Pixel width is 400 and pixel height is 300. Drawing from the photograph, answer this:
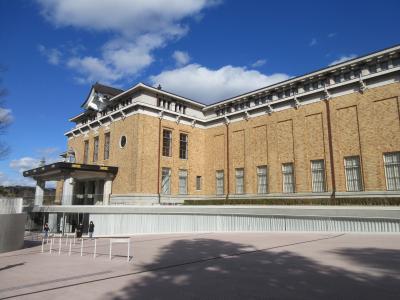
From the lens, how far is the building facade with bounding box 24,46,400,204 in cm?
2573

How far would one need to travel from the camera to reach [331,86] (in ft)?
92.8

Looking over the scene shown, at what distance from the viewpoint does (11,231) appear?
19.7 meters

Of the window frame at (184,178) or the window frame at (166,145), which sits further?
the window frame at (184,178)

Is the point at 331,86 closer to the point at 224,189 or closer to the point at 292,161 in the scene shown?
the point at 292,161

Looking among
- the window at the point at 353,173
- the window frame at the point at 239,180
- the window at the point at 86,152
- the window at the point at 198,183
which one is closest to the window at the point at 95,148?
the window at the point at 86,152

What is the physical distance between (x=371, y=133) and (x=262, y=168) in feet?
35.0

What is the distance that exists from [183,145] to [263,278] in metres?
29.2

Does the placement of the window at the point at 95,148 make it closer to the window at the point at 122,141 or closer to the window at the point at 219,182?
the window at the point at 122,141

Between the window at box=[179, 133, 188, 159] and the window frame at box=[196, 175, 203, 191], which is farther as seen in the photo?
the window frame at box=[196, 175, 203, 191]

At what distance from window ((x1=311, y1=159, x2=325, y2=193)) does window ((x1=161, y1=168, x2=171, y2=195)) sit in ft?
47.4

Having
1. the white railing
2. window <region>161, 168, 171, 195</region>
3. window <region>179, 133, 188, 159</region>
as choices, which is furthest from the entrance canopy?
the white railing

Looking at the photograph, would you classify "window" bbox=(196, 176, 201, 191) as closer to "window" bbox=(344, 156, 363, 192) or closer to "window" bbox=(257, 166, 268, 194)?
"window" bbox=(257, 166, 268, 194)

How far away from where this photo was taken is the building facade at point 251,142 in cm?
2573

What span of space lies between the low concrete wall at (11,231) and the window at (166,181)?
51.1 ft
